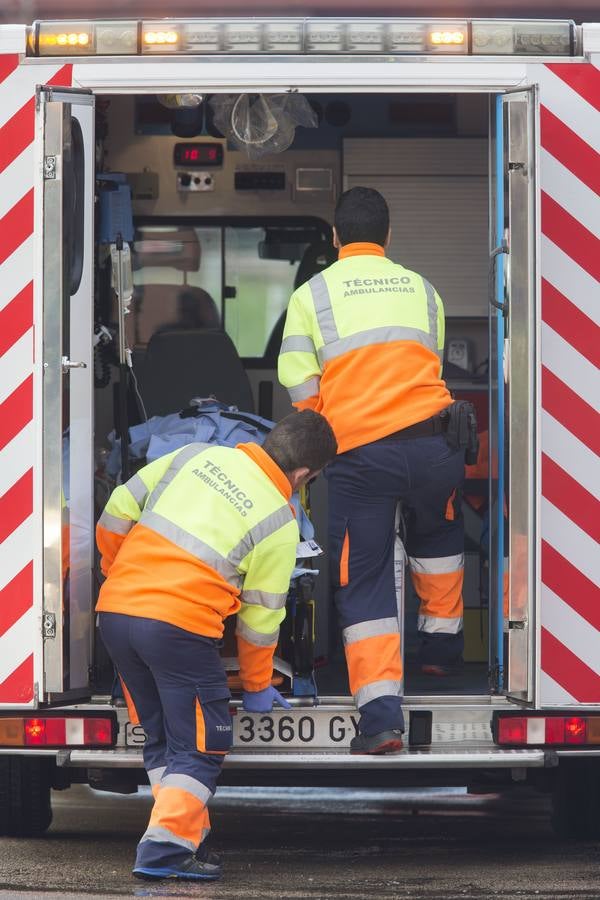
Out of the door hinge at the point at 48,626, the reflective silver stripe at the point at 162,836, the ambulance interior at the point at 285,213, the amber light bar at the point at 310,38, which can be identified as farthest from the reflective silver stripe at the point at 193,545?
the ambulance interior at the point at 285,213

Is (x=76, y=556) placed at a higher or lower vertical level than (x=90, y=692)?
higher

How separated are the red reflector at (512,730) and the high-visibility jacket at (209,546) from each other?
71cm

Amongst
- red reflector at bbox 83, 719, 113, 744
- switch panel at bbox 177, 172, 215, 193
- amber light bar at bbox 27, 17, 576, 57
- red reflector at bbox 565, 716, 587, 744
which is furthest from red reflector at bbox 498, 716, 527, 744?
Result: switch panel at bbox 177, 172, 215, 193

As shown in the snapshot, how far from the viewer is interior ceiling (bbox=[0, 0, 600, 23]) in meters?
8.75

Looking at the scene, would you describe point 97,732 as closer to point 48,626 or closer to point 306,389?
point 48,626

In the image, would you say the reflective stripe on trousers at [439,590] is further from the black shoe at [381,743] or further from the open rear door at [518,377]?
the black shoe at [381,743]

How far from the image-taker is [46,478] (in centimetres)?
491

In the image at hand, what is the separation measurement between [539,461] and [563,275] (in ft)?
1.88

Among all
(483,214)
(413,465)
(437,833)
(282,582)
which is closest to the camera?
(282,582)

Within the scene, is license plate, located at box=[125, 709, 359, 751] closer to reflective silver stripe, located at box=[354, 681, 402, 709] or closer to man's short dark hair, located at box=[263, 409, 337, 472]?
reflective silver stripe, located at box=[354, 681, 402, 709]

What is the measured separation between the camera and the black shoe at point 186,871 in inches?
188

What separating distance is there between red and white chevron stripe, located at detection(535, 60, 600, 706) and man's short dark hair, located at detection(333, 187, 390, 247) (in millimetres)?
629

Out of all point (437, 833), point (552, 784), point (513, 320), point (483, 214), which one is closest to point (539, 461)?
point (513, 320)

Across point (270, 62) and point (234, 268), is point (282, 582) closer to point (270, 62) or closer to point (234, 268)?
point (270, 62)
